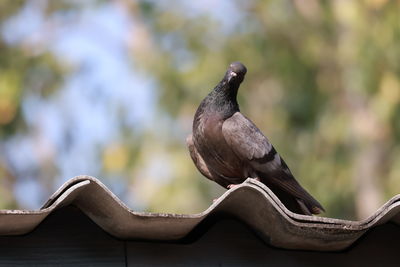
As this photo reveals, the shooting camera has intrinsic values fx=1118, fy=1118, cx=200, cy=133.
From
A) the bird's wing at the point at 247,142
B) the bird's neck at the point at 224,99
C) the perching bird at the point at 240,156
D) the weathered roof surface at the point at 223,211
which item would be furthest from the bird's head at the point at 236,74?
the weathered roof surface at the point at 223,211

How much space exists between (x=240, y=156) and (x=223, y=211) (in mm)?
933

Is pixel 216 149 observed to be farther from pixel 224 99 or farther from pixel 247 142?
pixel 224 99

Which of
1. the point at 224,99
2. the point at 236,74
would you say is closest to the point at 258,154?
the point at 224,99

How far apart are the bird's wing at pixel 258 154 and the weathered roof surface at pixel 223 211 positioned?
780 mm

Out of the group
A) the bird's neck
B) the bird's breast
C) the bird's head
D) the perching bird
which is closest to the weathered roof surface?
the perching bird

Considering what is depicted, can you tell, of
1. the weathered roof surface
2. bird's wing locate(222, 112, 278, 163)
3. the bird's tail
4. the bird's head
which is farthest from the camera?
the bird's head

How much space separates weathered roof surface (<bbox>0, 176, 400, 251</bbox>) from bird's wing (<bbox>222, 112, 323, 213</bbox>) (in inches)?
30.7

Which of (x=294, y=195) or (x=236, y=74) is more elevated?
(x=236, y=74)

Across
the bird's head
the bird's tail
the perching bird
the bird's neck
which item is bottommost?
the bird's tail

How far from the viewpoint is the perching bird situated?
529 cm

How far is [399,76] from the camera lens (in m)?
13.6

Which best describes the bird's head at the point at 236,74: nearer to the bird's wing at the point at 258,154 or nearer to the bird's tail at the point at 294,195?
the bird's wing at the point at 258,154

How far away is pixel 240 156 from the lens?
534 cm

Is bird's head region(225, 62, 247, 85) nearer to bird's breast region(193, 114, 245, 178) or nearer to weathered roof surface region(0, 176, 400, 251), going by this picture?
bird's breast region(193, 114, 245, 178)
